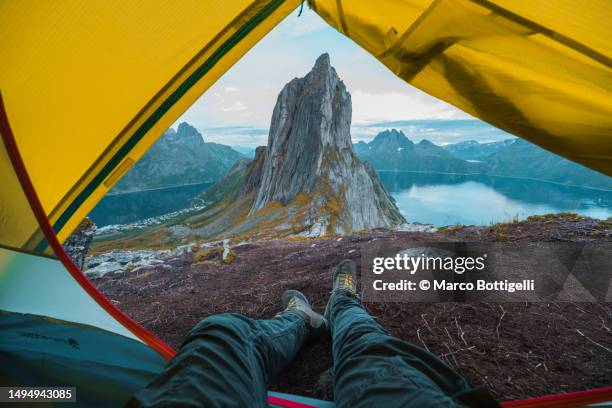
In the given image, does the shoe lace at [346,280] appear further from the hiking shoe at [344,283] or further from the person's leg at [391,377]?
the person's leg at [391,377]

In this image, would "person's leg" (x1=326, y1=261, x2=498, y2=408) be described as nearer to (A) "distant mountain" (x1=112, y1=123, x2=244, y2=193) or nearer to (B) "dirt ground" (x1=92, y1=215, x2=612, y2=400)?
(B) "dirt ground" (x1=92, y1=215, x2=612, y2=400)

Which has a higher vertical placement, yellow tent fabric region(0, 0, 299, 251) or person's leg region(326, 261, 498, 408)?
yellow tent fabric region(0, 0, 299, 251)

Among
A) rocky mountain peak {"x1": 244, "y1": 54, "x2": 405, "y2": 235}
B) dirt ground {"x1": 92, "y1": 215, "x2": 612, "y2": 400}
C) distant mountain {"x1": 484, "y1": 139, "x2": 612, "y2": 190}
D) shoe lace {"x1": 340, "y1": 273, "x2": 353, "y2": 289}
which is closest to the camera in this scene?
dirt ground {"x1": 92, "y1": 215, "x2": 612, "y2": 400}

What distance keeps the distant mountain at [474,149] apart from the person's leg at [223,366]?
169336mm

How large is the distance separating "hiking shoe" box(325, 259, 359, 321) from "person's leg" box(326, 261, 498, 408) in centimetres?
89

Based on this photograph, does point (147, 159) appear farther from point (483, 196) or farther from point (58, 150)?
point (58, 150)

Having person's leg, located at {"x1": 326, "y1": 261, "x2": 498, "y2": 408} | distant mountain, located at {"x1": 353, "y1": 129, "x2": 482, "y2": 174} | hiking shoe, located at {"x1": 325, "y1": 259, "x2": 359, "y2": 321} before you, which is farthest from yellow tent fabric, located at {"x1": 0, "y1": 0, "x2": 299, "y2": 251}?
distant mountain, located at {"x1": 353, "y1": 129, "x2": 482, "y2": 174}

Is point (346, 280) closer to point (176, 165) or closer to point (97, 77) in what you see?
point (97, 77)

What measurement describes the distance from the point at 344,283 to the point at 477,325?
114cm

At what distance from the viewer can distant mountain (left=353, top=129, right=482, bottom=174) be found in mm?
145250

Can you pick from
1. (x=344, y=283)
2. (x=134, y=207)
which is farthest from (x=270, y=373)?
(x=134, y=207)

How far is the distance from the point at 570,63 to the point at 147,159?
6072 inches

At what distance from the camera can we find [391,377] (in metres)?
1.11

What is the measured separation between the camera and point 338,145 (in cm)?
3691
